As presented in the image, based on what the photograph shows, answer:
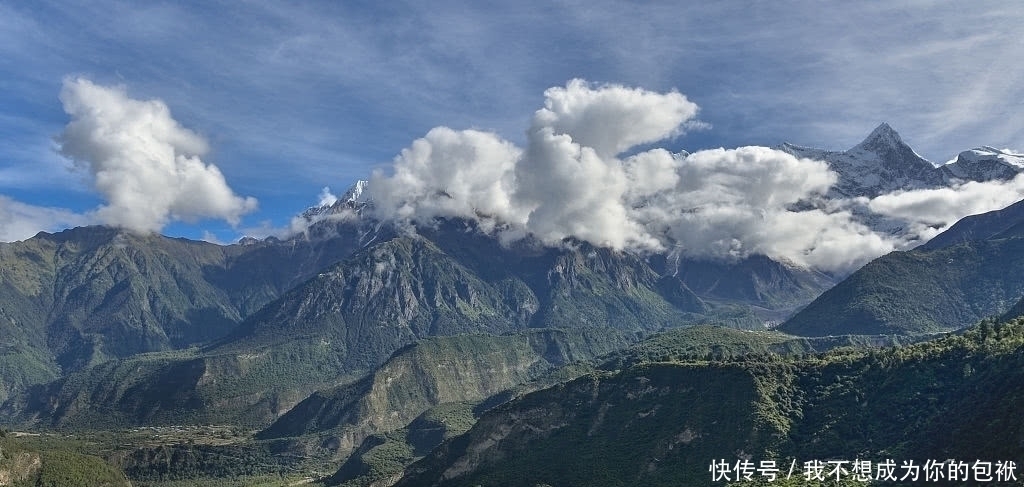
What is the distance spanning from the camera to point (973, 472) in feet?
646

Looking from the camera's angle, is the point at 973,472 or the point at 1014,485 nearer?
the point at 1014,485

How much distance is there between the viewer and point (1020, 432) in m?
199

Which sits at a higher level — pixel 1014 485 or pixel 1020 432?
pixel 1020 432

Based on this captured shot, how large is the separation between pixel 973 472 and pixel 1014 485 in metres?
18.6

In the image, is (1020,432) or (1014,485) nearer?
(1014,485)

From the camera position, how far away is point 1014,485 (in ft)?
585

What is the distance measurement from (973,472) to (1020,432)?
1578 centimetres

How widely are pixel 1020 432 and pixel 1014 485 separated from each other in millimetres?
25902
